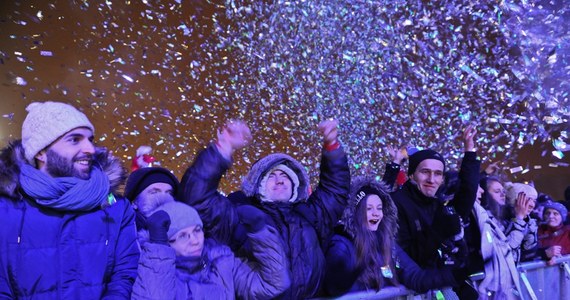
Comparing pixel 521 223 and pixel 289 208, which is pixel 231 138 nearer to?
pixel 289 208

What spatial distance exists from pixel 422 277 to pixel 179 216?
5.49 feet

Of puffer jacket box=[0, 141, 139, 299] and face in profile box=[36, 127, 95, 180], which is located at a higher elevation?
face in profile box=[36, 127, 95, 180]

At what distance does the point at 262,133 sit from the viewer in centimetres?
1121

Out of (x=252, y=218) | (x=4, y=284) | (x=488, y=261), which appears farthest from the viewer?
(x=488, y=261)

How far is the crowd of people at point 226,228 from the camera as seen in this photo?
7.90ft

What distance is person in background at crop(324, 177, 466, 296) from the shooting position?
3.32 metres

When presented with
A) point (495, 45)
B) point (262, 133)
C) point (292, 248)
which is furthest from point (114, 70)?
point (292, 248)

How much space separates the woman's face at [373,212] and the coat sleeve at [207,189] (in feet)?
3.25

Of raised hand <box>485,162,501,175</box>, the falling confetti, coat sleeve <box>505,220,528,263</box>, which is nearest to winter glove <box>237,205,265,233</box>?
coat sleeve <box>505,220,528,263</box>

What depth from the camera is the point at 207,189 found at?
3.07 m

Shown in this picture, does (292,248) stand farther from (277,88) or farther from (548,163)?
(548,163)

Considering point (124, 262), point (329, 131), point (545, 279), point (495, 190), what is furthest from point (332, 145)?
point (545, 279)

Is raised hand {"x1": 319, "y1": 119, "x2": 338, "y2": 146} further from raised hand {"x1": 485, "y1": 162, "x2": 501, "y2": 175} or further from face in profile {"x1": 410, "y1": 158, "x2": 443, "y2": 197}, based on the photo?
raised hand {"x1": 485, "y1": 162, "x2": 501, "y2": 175}

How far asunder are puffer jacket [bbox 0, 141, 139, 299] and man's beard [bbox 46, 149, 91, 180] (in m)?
0.11
